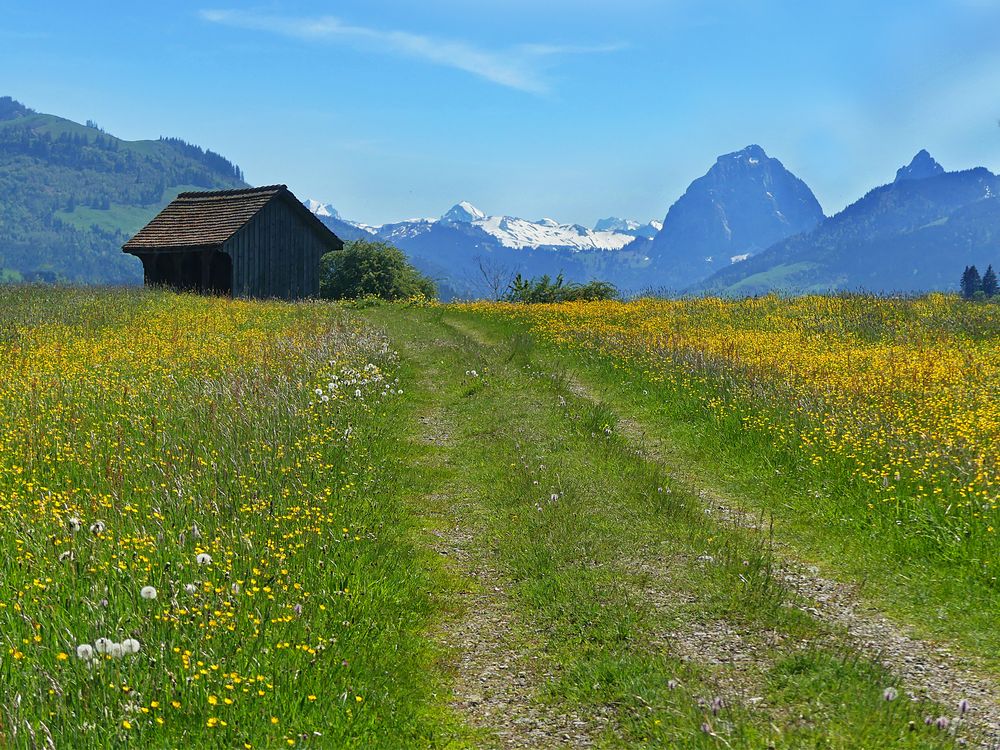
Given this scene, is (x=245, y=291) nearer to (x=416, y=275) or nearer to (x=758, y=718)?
(x=416, y=275)

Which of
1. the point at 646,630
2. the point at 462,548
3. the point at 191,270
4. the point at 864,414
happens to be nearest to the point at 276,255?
the point at 191,270

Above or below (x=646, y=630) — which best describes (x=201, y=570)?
above

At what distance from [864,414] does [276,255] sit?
3829cm

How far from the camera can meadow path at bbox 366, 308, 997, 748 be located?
4.57 meters

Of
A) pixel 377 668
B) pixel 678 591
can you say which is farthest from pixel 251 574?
pixel 678 591

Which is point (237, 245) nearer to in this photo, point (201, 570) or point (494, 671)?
point (201, 570)

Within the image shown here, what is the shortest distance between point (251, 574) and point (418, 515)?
3.19 metres

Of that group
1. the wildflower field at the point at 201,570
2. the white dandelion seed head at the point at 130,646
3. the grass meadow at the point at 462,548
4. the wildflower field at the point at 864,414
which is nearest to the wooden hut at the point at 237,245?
the wildflower field at the point at 864,414

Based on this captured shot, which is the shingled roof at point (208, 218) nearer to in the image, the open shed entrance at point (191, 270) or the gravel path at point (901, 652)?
the open shed entrance at point (191, 270)

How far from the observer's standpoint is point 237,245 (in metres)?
40.0

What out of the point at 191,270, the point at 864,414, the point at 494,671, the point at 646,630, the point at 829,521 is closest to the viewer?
the point at 494,671

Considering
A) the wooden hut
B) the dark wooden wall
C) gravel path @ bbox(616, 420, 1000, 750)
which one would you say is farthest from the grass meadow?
the wooden hut

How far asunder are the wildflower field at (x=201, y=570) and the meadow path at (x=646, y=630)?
0.66m

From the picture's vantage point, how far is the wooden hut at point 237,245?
40219mm
